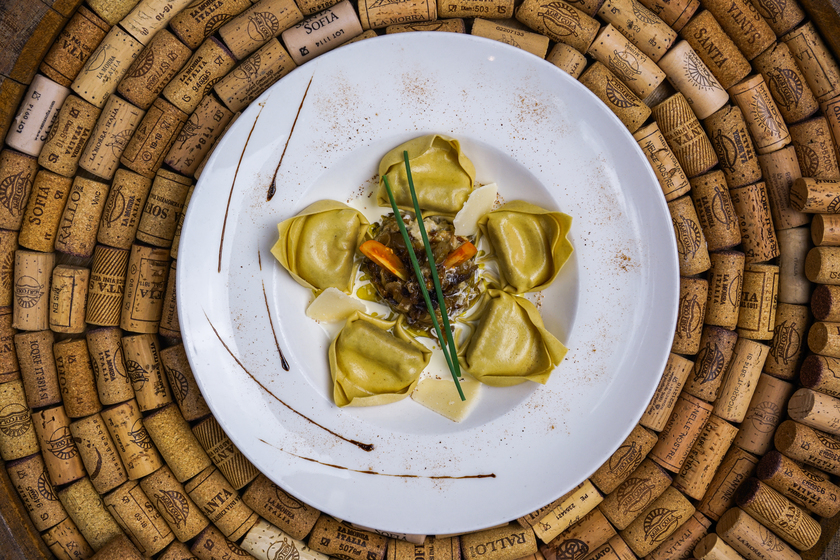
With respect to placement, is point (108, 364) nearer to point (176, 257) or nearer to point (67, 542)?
point (176, 257)

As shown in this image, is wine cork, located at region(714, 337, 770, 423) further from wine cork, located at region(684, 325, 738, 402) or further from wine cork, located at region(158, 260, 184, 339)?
wine cork, located at region(158, 260, 184, 339)

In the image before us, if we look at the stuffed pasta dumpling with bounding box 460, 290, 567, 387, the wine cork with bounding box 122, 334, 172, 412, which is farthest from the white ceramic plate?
the wine cork with bounding box 122, 334, 172, 412

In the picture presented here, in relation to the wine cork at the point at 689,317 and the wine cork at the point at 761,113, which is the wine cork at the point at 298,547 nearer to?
the wine cork at the point at 689,317

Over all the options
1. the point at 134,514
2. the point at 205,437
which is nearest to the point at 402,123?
the point at 205,437

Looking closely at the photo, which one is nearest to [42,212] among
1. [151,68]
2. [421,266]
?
[151,68]

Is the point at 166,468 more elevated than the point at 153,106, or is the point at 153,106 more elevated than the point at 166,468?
the point at 153,106

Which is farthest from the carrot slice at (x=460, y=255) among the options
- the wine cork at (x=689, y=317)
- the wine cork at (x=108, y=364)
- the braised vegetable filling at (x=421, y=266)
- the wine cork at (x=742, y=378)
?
the wine cork at (x=108, y=364)

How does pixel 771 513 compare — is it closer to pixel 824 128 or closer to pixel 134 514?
pixel 824 128
